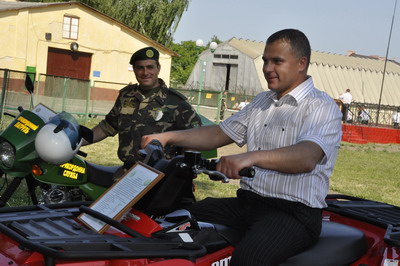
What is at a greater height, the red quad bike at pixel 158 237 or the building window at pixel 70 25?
the building window at pixel 70 25

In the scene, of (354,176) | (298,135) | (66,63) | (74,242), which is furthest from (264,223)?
(66,63)

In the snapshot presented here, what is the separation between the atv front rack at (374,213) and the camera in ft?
12.2

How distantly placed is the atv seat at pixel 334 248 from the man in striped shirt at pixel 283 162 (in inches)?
2.0

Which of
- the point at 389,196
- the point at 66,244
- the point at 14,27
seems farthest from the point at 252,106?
the point at 14,27

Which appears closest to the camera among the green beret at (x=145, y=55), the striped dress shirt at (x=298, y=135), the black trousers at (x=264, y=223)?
the black trousers at (x=264, y=223)

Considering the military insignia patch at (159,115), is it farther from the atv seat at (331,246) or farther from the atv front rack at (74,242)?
the atv front rack at (74,242)

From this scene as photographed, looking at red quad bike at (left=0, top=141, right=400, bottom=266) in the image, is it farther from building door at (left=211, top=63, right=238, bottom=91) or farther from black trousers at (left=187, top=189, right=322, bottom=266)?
building door at (left=211, top=63, right=238, bottom=91)

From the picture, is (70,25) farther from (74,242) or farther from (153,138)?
(74,242)

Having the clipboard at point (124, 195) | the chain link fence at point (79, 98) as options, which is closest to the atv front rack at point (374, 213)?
the clipboard at point (124, 195)

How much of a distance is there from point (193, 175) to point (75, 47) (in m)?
35.9

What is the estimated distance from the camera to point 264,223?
3428 millimetres

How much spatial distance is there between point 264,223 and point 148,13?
161ft

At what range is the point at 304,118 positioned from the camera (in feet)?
12.1

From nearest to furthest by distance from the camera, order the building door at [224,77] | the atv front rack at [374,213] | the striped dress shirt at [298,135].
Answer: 1. the striped dress shirt at [298,135]
2. the atv front rack at [374,213]
3. the building door at [224,77]
